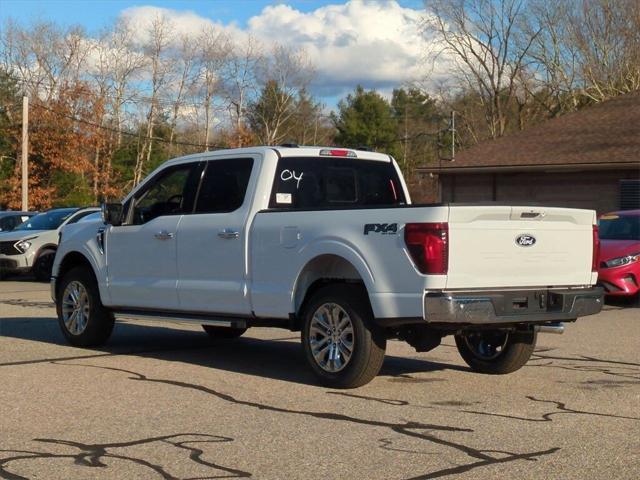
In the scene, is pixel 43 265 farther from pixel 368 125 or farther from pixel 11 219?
pixel 368 125

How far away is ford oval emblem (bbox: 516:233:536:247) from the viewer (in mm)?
8297

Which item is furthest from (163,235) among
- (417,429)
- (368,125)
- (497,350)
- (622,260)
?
(368,125)

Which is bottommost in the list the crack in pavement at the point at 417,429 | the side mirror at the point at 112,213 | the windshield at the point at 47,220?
the crack in pavement at the point at 417,429

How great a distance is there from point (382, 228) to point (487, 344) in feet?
7.07

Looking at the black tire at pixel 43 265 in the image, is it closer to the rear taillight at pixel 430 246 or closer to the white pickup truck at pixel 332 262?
the white pickup truck at pixel 332 262

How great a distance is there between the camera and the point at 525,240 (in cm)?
833

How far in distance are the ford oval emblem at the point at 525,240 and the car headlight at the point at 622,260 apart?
9080 millimetres

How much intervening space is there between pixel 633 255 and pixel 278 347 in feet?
26.2

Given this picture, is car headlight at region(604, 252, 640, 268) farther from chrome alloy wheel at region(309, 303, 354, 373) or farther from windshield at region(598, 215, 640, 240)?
chrome alloy wheel at region(309, 303, 354, 373)

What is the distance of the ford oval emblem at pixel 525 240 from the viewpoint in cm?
830

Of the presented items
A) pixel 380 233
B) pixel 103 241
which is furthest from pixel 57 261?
pixel 380 233

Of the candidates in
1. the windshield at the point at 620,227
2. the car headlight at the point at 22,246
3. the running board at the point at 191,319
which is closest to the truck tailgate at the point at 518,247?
the running board at the point at 191,319

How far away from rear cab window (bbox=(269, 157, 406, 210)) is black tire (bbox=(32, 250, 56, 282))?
14.1 meters

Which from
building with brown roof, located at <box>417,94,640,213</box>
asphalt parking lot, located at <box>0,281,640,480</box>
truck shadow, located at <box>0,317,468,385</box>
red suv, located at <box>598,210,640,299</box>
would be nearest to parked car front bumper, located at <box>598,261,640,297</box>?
red suv, located at <box>598,210,640,299</box>
